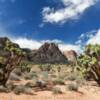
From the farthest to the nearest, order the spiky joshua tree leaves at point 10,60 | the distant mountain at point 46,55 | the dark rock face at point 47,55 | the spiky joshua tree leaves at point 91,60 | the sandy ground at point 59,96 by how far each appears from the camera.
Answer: the dark rock face at point 47,55
the distant mountain at point 46,55
the spiky joshua tree leaves at point 91,60
the spiky joshua tree leaves at point 10,60
the sandy ground at point 59,96

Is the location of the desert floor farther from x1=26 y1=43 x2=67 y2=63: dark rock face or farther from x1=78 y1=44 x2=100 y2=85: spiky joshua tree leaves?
x1=26 y1=43 x2=67 y2=63: dark rock face

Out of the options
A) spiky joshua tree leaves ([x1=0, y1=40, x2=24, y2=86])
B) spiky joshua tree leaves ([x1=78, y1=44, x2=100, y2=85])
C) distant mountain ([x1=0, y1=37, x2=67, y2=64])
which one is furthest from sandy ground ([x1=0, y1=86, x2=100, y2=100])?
distant mountain ([x1=0, y1=37, x2=67, y2=64])

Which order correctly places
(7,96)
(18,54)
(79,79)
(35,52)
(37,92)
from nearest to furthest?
(7,96), (37,92), (18,54), (79,79), (35,52)

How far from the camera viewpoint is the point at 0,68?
74.4 feet

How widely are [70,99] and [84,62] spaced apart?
7.07 m

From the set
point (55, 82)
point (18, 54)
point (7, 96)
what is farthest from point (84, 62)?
point (7, 96)

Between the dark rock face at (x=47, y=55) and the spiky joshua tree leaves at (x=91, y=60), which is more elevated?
the dark rock face at (x=47, y=55)

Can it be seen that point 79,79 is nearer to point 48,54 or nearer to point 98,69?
point 98,69

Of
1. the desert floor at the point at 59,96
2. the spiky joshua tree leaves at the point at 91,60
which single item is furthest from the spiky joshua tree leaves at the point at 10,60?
the spiky joshua tree leaves at the point at 91,60

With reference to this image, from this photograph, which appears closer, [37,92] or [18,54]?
[37,92]

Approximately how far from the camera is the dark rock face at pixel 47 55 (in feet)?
413

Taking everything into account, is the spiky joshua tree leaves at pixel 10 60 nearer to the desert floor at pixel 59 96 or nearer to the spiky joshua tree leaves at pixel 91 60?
the desert floor at pixel 59 96

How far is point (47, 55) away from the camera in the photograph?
136 meters

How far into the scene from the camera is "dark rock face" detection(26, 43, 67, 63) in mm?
125875
